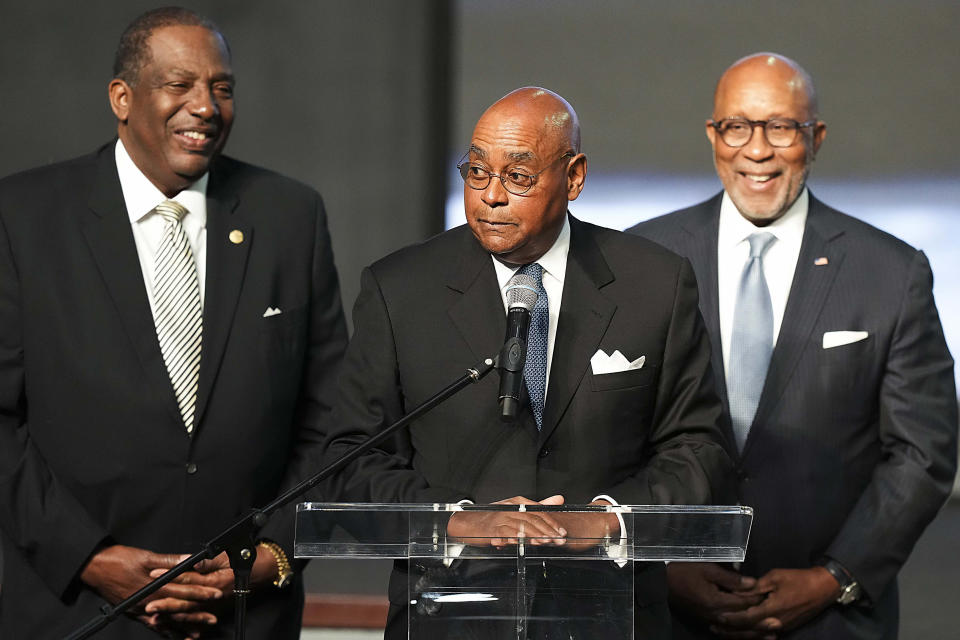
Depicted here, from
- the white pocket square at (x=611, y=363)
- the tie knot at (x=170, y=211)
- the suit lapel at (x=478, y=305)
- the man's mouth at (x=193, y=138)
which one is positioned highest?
the man's mouth at (x=193, y=138)

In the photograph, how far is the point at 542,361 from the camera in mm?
2521

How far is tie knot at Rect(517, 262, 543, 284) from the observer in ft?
8.45

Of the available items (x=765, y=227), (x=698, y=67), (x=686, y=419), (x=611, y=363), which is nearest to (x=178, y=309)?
(x=611, y=363)

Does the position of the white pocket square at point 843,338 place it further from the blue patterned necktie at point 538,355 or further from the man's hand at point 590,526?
the man's hand at point 590,526

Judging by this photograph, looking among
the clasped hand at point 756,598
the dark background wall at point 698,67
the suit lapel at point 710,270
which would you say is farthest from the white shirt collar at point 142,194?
the dark background wall at point 698,67

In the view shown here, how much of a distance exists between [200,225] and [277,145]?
311 centimetres

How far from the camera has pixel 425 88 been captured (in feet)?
19.7

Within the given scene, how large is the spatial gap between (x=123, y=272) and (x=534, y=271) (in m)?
0.91

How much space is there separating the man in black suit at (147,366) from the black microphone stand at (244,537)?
65cm

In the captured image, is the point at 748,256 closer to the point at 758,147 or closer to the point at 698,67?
the point at 758,147

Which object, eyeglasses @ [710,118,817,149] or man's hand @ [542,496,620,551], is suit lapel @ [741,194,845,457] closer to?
eyeglasses @ [710,118,817,149]

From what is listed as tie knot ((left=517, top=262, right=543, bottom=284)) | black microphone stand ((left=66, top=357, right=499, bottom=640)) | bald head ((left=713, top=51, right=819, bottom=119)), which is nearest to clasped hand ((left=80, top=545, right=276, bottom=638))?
black microphone stand ((left=66, top=357, right=499, bottom=640))

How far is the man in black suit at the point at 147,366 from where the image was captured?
284 cm

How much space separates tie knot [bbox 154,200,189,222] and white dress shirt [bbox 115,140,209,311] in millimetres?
10
